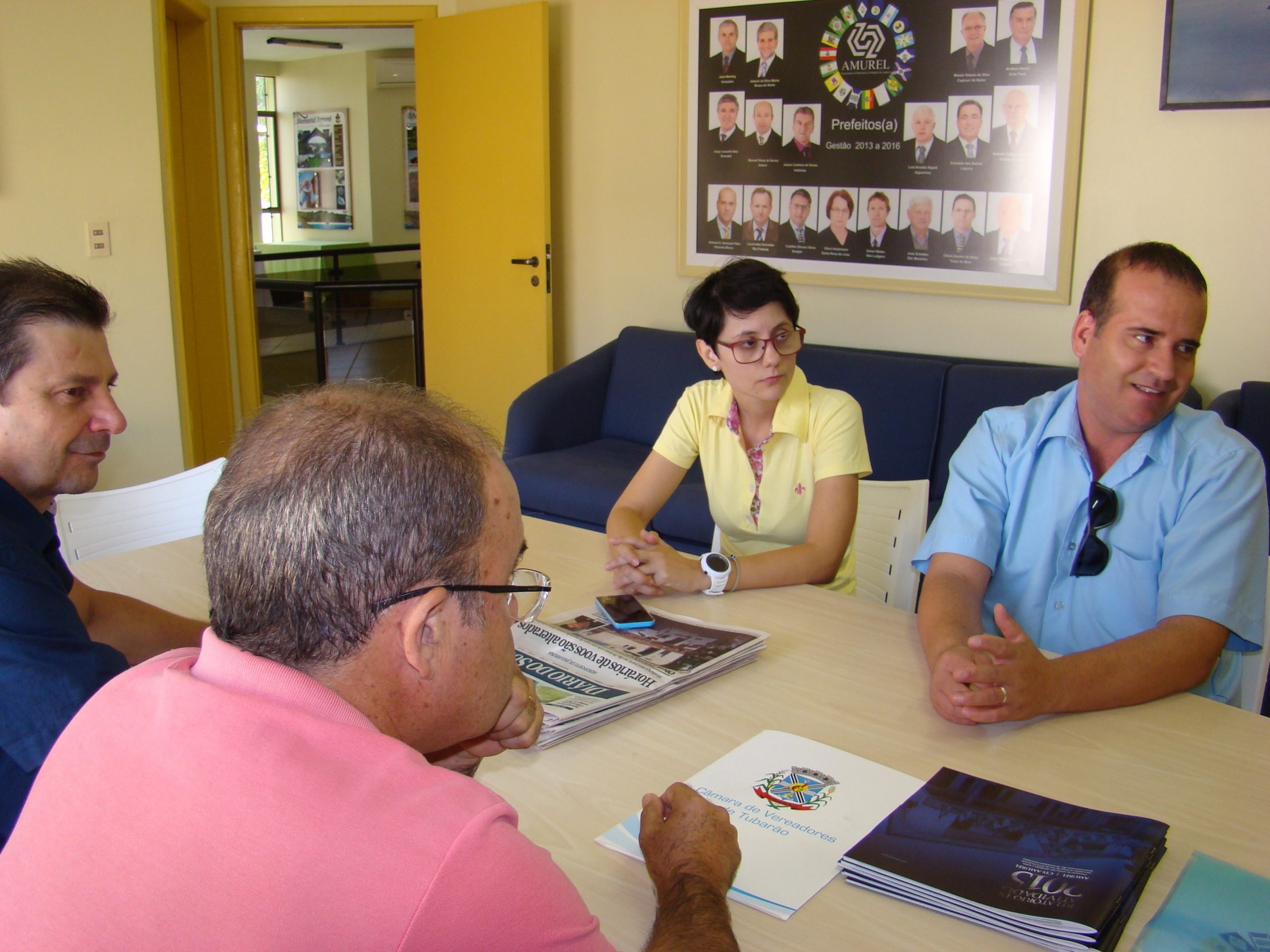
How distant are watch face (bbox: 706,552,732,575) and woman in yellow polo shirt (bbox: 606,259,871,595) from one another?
0.07m

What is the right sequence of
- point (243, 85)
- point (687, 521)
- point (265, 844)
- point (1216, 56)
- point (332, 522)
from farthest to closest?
point (243, 85), point (687, 521), point (1216, 56), point (332, 522), point (265, 844)

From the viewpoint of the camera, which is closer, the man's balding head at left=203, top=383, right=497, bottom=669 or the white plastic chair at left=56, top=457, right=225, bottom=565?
the man's balding head at left=203, top=383, right=497, bottom=669

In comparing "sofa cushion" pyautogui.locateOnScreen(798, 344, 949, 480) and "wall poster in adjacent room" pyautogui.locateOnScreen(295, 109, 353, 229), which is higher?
"wall poster in adjacent room" pyautogui.locateOnScreen(295, 109, 353, 229)

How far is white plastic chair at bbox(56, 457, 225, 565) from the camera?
7.88ft

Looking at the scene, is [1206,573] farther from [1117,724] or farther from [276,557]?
[276,557]

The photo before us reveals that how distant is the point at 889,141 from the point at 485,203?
198 cm

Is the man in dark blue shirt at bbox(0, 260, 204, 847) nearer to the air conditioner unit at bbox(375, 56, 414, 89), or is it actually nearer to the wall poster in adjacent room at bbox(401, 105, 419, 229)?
the air conditioner unit at bbox(375, 56, 414, 89)

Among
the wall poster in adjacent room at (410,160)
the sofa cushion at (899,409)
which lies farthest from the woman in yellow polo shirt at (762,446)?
the wall poster in adjacent room at (410,160)

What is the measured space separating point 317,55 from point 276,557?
1158 cm

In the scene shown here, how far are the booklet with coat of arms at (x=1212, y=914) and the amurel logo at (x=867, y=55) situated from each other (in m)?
3.53

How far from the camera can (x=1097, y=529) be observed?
6.02 ft

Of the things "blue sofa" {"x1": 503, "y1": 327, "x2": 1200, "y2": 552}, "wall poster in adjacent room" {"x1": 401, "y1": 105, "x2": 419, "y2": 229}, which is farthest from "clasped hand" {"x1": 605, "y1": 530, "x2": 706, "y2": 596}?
"wall poster in adjacent room" {"x1": 401, "y1": 105, "x2": 419, "y2": 229}

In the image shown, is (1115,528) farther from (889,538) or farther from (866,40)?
(866,40)

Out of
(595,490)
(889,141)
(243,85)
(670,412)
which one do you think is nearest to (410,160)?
(243,85)
